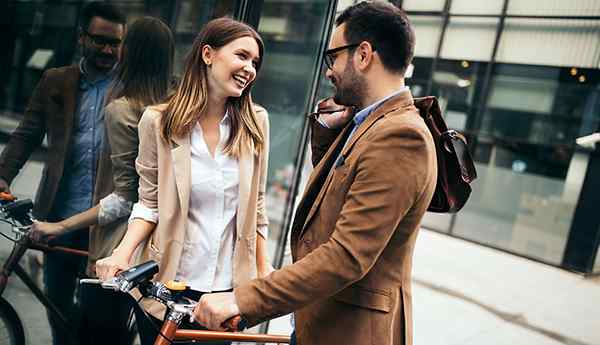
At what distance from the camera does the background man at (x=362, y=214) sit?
4.29ft

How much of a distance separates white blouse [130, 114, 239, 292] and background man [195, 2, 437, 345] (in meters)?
0.48

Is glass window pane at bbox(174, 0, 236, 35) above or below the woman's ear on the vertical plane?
above

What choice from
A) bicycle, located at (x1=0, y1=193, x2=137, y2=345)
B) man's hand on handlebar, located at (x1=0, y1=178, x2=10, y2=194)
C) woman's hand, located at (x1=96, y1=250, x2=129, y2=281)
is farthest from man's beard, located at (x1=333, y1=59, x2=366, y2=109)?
man's hand on handlebar, located at (x1=0, y1=178, x2=10, y2=194)

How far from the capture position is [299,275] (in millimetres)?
1331

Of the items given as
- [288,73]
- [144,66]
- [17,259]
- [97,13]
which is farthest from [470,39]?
[17,259]

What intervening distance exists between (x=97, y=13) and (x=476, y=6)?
9843 millimetres

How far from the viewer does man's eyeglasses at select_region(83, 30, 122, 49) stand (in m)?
2.36

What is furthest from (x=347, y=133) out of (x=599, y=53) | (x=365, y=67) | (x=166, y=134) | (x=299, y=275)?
(x=599, y=53)

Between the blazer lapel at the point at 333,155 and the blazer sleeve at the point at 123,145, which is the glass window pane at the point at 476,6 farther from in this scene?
the blazer lapel at the point at 333,155

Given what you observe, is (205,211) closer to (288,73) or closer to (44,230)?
(44,230)

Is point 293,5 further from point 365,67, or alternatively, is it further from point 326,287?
point 326,287

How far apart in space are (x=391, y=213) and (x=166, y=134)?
42.2 inches

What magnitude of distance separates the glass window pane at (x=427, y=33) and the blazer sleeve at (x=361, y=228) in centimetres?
1005

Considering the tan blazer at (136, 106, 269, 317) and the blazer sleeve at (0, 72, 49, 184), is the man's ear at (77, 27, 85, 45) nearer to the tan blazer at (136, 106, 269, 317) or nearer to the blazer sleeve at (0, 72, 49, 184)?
the blazer sleeve at (0, 72, 49, 184)
